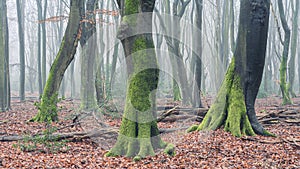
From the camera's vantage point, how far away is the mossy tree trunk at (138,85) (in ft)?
23.2

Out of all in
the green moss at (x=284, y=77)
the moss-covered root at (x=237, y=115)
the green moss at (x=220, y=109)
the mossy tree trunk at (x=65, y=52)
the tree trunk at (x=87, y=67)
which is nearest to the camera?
the moss-covered root at (x=237, y=115)

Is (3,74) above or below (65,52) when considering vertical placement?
below

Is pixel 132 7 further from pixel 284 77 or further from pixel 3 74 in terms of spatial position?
pixel 284 77

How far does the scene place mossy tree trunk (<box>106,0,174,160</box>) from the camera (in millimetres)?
7082

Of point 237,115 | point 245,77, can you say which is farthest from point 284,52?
point 237,115

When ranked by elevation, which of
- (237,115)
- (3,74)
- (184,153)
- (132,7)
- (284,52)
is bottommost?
(184,153)

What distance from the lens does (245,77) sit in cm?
895

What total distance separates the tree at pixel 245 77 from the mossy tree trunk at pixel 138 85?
2.53 metres

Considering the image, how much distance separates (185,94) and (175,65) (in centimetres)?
179

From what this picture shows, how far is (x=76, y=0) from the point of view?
41.5 feet

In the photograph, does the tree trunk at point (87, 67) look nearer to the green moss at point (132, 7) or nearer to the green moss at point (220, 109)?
the green moss at point (220, 109)

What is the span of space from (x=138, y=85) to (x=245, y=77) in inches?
141

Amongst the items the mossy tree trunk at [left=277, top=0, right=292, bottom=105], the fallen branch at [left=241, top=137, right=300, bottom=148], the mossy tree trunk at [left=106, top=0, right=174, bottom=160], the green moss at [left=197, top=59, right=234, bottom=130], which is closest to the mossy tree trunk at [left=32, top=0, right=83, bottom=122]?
the mossy tree trunk at [left=106, top=0, right=174, bottom=160]

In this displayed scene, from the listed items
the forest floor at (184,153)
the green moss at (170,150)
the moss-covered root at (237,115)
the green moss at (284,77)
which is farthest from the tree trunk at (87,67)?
the green moss at (284,77)
